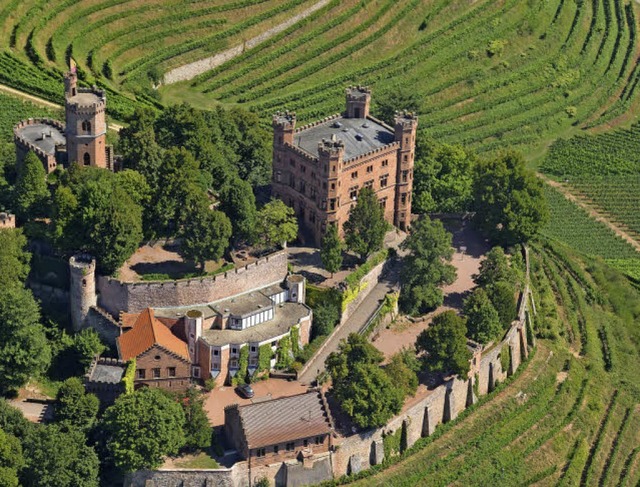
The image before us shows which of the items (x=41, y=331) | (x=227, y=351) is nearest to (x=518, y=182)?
(x=227, y=351)

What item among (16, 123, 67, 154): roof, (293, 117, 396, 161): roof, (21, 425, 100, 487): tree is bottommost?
(21, 425, 100, 487): tree

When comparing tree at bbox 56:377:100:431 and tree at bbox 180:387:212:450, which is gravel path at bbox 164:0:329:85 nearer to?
tree at bbox 56:377:100:431

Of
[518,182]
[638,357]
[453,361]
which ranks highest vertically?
[518,182]

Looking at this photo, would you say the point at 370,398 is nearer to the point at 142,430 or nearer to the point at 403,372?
the point at 403,372

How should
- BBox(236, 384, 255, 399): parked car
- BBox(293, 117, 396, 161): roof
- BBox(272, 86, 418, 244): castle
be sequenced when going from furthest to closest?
BBox(293, 117, 396, 161): roof, BBox(272, 86, 418, 244): castle, BBox(236, 384, 255, 399): parked car

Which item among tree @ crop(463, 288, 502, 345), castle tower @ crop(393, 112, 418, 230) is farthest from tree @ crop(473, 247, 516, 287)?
castle tower @ crop(393, 112, 418, 230)

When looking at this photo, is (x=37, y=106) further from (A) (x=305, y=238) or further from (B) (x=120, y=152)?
(A) (x=305, y=238)
